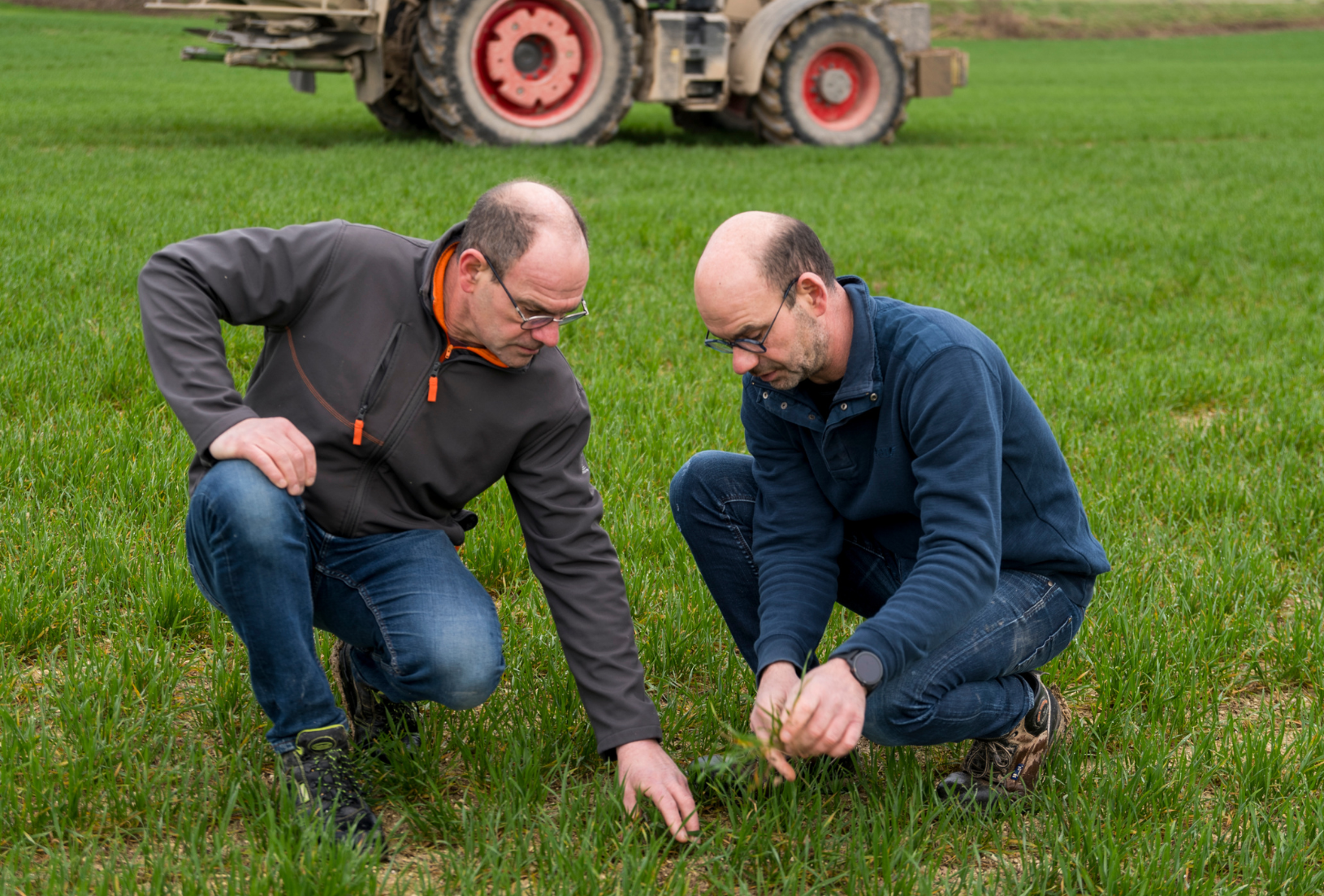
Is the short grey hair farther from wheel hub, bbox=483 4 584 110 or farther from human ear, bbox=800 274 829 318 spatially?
wheel hub, bbox=483 4 584 110

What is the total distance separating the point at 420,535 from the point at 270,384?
0.48m

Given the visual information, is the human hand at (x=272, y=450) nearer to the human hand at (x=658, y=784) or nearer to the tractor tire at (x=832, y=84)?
the human hand at (x=658, y=784)

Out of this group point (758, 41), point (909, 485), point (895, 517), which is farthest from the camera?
point (758, 41)

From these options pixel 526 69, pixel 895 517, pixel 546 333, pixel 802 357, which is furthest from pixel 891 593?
pixel 526 69

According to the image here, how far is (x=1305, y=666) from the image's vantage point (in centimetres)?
309

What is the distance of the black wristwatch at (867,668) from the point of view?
7.02ft

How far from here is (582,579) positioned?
2.59 m

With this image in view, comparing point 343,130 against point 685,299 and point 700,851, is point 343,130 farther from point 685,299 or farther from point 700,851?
point 700,851

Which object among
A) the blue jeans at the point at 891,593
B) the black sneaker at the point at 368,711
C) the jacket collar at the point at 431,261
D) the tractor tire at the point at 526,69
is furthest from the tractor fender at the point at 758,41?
the black sneaker at the point at 368,711

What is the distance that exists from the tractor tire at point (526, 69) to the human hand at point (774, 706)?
10.6 meters

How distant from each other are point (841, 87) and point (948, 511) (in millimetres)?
12932

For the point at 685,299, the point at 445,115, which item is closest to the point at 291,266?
the point at 685,299

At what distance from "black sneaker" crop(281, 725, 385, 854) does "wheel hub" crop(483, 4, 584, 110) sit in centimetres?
1078

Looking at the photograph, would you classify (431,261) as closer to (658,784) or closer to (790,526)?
(790,526)
